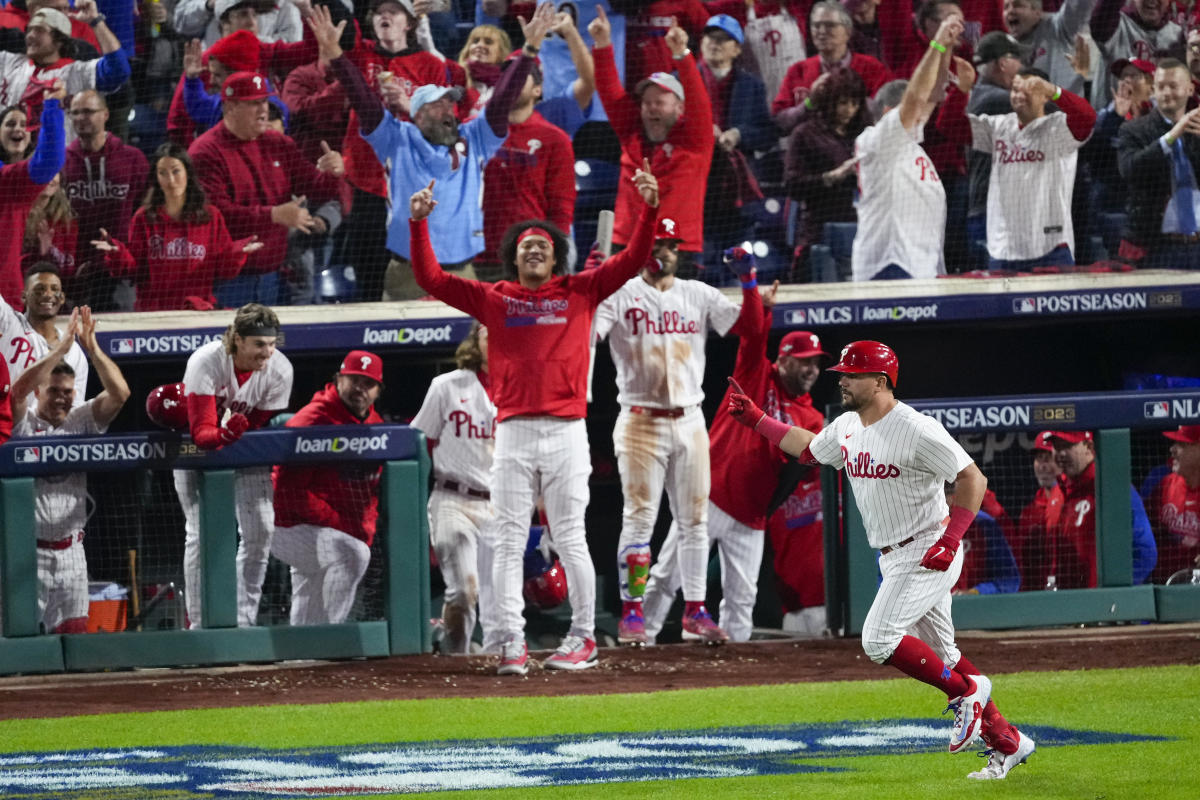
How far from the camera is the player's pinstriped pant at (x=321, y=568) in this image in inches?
297

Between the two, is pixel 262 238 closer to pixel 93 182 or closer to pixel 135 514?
pixel 93 182

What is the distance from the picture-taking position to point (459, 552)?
8062mm

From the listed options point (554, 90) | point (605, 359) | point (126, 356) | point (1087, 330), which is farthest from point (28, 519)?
point (1087, 330)

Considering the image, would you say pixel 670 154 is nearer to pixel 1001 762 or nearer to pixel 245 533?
pixel 245 533

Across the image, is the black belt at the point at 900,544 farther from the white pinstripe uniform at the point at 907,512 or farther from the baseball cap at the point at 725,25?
the baseball cap at the point at 725,25

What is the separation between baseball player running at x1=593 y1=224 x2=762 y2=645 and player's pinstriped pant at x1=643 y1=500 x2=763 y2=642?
0.33 m

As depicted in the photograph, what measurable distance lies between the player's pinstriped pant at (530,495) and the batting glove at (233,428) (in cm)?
110

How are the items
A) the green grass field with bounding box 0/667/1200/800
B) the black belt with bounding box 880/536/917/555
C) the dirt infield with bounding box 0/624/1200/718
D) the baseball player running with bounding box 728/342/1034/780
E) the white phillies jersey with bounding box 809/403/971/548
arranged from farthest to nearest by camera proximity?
1. the dirt infield with bounding box 0/624/1200/718
2. the black belt with bounding box 880/536/917/555
3. the white phillies jersey with bounding box 809/403/971/548
4. the baseball player running with bounding box 728/342/1034/780
5. the green grass field with bounding box 0/667/1200/800

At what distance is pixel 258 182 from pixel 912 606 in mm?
5718

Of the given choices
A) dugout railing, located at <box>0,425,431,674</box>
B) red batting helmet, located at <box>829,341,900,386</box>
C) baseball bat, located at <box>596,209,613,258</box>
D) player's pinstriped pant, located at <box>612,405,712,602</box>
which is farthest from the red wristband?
baseball bat, located at <box>596,209,613,258</box>

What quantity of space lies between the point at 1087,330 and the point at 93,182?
5770 mm

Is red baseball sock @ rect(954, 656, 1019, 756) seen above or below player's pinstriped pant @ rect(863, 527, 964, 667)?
below

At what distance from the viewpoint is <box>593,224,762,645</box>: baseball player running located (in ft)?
26.1

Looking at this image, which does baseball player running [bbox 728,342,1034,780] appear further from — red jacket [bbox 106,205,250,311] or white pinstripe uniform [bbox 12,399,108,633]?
red jacket [bbox 106,205,250,311]
